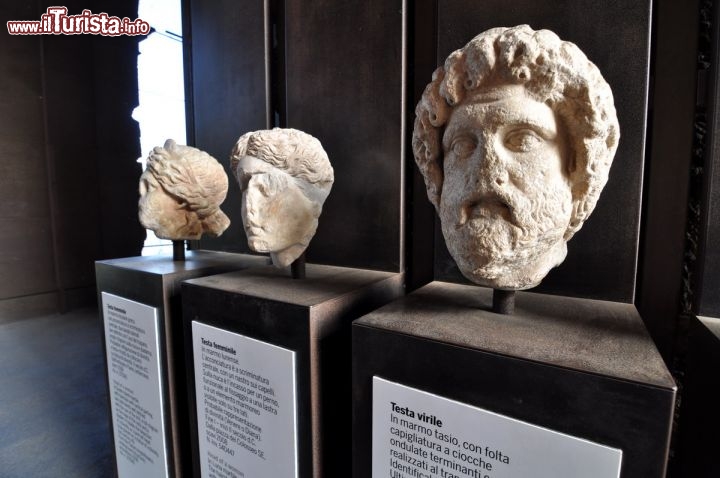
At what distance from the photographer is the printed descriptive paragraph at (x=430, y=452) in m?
0.98

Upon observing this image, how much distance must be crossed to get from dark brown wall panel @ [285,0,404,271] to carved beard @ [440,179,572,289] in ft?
3.04

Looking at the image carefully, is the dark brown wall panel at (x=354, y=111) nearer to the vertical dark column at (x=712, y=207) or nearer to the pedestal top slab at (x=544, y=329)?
the pedestal top slab at (x=544, y=329)

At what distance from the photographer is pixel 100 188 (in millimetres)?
5453

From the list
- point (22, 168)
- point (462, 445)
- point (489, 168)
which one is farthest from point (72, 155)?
point (462, 445)

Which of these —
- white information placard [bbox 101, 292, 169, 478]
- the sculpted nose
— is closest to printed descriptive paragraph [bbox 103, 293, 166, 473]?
white information placard [bbox 101, 292, 169, 478]

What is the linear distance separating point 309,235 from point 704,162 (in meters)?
1.52

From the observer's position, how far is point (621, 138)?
143cm

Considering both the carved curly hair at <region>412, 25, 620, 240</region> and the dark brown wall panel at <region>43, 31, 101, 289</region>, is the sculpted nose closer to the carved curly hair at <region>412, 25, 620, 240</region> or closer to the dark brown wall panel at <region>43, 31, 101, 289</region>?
the carved curly hair at <region>412, 25, 620, 240</region>

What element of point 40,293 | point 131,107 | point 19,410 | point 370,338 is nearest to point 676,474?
point 370,338

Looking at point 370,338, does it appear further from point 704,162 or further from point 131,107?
point 131,107

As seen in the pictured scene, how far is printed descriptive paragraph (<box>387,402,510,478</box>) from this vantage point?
981 mm

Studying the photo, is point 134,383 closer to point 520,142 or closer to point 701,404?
point 520,142

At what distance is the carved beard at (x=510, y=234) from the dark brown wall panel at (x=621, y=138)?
480 millimetres

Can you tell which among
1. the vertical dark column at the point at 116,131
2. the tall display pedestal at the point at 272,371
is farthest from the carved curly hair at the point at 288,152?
the vertical dark column at the point at 116,131
